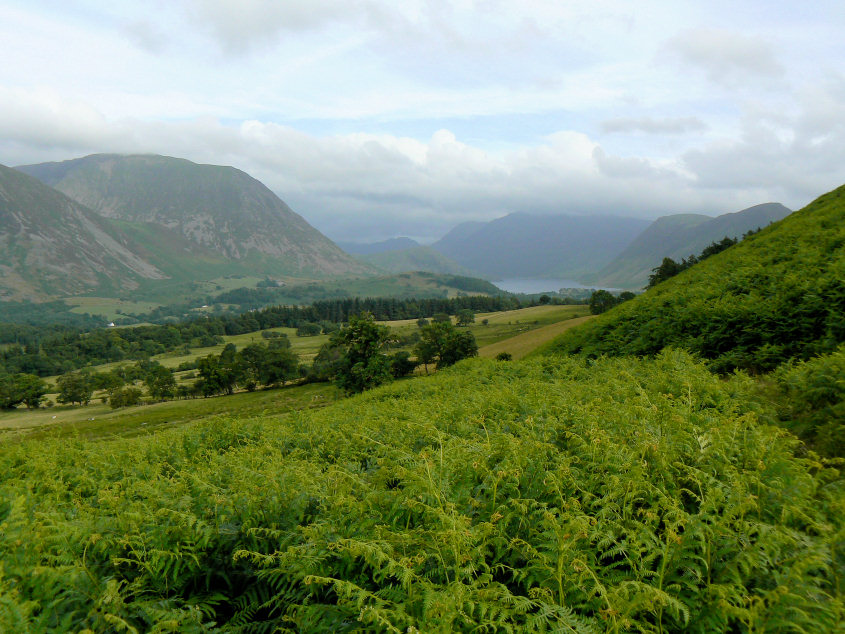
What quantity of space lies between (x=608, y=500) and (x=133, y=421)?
336 ft

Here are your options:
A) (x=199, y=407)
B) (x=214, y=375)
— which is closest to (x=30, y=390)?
(x=214, y=375)

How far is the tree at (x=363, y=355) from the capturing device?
168 feet

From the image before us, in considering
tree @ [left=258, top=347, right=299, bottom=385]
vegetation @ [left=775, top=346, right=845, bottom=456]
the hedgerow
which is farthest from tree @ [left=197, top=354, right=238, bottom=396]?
vegetation @ [left=775, top=346, right=845, bottom=456]

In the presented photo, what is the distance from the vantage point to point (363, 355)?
5278 cm

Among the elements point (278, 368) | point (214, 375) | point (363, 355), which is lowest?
point (214, 375)

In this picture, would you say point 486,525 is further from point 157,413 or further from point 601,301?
point 601,301

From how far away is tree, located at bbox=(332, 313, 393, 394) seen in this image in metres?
51.2

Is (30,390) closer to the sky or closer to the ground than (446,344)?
closer to the ground

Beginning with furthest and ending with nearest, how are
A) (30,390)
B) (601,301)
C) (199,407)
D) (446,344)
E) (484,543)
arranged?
(30,390) < (601,301) < (199,407) < (446,344) < (484,543)

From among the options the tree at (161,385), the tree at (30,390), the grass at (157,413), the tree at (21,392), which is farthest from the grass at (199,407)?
the tree at (161,385)

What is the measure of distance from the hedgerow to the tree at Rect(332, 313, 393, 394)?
43.4 meters

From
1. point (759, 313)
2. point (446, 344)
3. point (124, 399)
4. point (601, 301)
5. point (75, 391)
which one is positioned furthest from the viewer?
point (75, 391)

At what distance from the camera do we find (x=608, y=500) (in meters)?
4.84

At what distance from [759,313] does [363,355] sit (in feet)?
142
